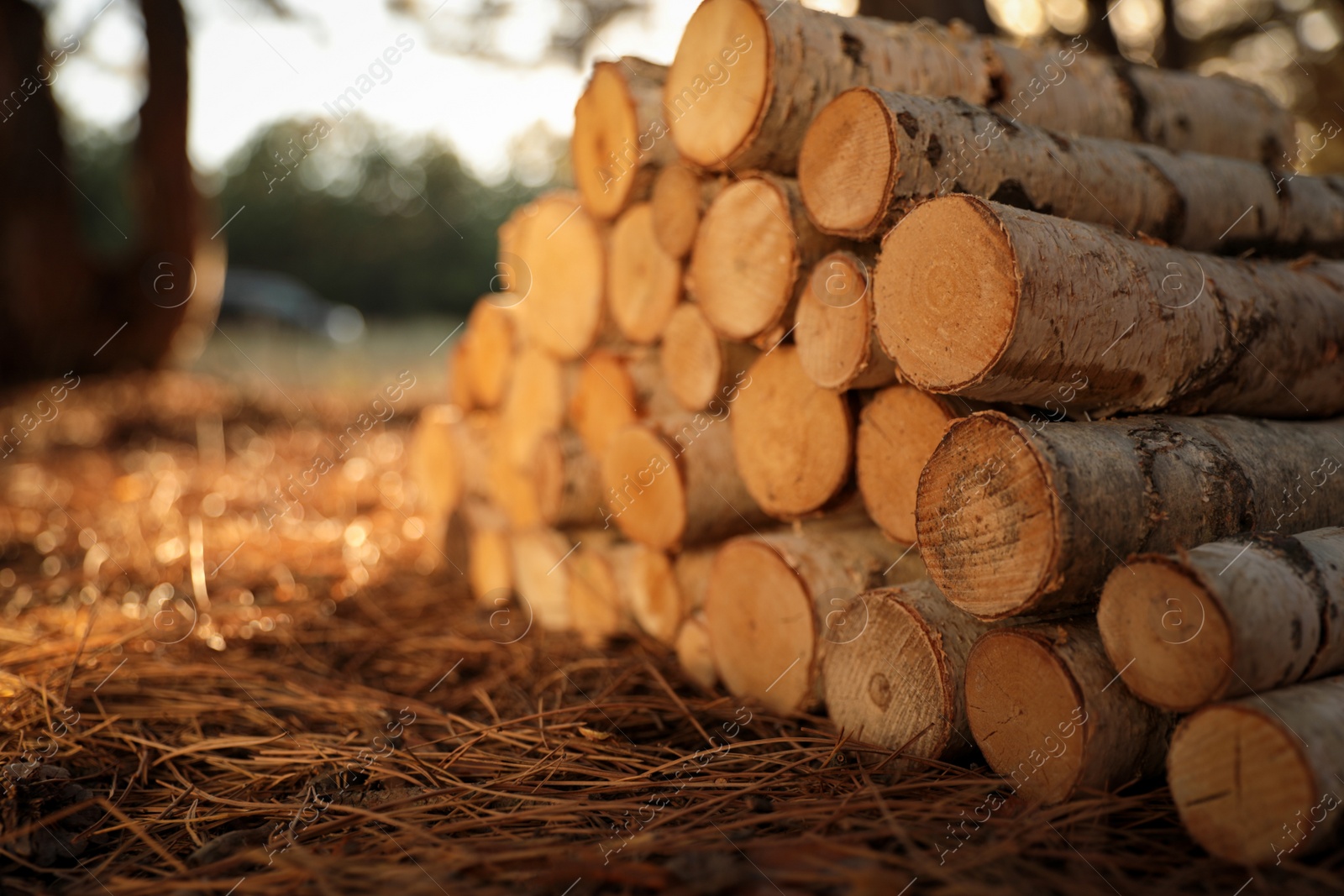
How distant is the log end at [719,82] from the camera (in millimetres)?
2275

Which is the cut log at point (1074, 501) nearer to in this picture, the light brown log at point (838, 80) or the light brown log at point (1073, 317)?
the light brown log at point (1073, 317)

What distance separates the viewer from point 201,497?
17.2ft

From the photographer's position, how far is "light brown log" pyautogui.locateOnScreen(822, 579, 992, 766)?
6.37 ft

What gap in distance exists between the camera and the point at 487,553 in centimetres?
366

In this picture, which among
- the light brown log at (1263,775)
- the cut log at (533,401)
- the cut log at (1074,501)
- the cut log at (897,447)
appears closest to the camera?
the light brown log at (1263,775)

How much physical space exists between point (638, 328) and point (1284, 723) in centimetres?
198

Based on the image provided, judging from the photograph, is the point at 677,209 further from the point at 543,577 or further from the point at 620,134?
the point at 543,577

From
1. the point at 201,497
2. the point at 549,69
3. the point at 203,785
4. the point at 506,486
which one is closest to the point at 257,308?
the point at 201,497

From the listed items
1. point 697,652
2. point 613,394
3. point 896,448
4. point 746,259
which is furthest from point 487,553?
point 896,448

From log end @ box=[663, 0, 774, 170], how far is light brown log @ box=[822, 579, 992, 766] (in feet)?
3.98

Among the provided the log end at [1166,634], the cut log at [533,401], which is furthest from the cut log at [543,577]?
the log end at [1166,634]

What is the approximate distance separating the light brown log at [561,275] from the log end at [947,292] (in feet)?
4.24

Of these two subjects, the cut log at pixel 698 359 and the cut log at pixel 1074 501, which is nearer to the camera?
the cut log at pixel 1074 501

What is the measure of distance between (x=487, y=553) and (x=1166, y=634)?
264 cm
